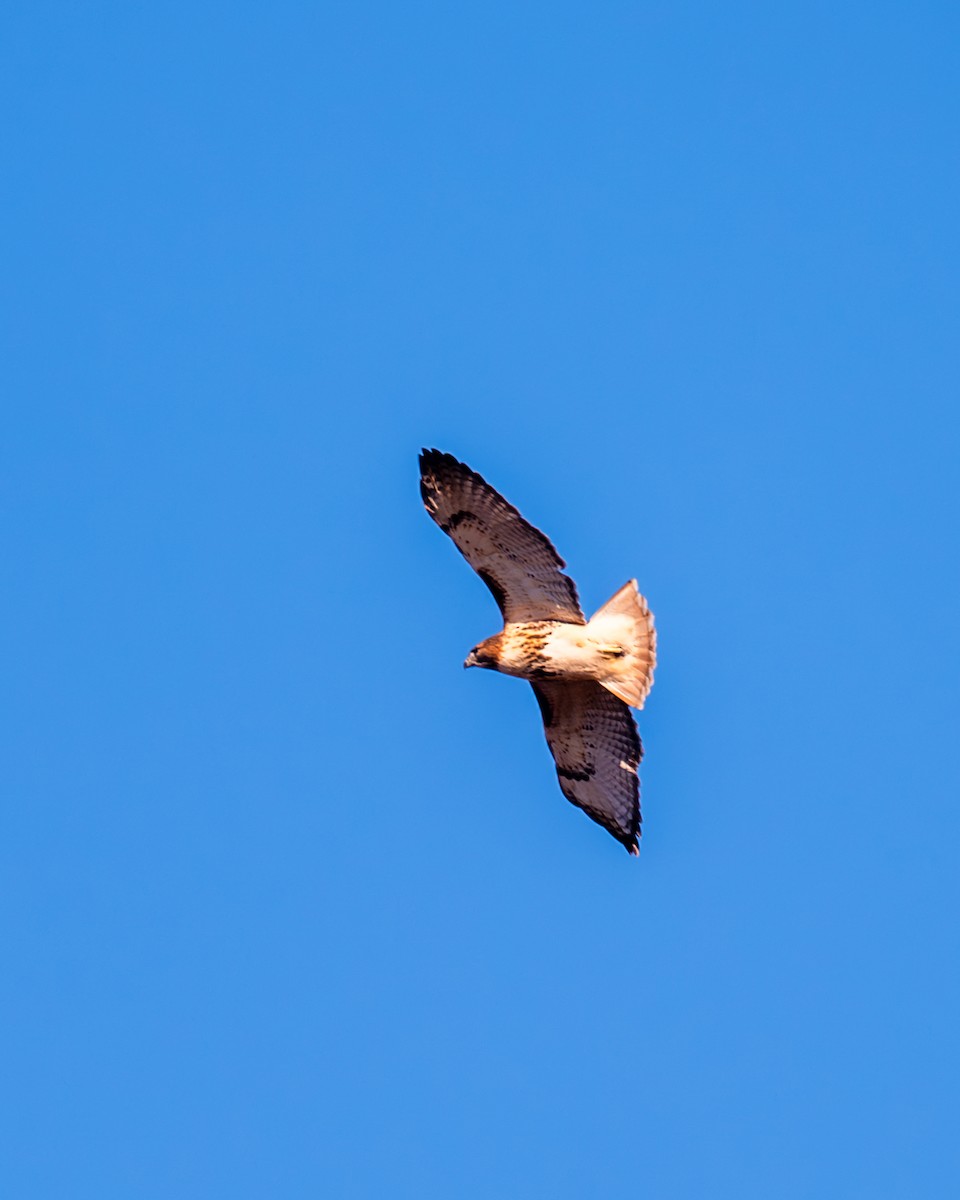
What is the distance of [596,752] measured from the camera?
15.5 metres

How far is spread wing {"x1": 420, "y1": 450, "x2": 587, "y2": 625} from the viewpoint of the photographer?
14.3 meters

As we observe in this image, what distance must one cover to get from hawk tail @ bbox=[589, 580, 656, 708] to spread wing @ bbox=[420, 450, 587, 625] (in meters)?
0.29

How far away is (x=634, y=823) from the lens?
51.3 ft

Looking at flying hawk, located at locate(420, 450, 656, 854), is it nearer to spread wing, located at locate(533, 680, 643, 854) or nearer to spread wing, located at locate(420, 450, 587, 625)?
spread wing, located at locate(420, 450, 587, 625)

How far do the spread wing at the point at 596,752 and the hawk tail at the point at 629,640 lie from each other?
670 millimetres

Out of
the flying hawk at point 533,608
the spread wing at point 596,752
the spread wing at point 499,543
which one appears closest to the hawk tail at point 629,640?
the flying hawk at point 533,608

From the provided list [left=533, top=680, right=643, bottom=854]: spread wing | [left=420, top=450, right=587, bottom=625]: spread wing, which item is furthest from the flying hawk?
[left=533, top=680, right=643, bottom=854]: spread wing

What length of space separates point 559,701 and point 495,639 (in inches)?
36.3

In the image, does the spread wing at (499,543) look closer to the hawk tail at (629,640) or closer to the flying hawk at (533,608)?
the flying hawk at (533,608)

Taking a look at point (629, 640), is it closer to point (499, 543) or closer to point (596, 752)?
point (499, 543)

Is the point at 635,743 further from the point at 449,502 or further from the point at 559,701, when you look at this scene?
the point at 449,502

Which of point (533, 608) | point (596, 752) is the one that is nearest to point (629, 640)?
point (533, 608)

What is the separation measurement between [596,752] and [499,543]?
2.05m

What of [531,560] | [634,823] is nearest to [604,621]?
[531,560]
